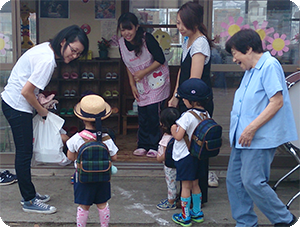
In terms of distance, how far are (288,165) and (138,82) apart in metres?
1.95

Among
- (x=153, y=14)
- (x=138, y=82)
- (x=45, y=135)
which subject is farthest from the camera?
(x=153, y=14)

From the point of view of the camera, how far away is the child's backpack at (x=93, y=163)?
271cm

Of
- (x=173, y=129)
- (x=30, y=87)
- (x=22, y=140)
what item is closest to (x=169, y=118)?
(x=173, y=129)

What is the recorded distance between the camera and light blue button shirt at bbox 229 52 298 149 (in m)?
2.59

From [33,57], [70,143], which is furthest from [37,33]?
[70,143]

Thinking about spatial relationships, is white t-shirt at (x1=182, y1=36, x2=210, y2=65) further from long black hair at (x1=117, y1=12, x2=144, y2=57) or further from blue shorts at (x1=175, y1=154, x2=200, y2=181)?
long black hair at (x1=117, y1=12, x2=144, y2=57)

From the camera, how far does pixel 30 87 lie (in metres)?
3.08

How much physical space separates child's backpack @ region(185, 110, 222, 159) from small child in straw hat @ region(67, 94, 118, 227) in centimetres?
63

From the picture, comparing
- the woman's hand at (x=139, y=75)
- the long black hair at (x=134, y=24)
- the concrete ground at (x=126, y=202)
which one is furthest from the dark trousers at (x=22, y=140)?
the woman's hand at (x=139, y=75)

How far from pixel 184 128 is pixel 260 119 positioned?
2.10 ft

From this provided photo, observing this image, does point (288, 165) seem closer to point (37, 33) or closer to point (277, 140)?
point (277, 140)

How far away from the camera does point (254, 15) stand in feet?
13.5

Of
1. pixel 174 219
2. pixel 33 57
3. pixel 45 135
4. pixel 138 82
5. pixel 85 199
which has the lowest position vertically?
pixel 174 219

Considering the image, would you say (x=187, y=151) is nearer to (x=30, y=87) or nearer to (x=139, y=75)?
(x=30, y=87)
